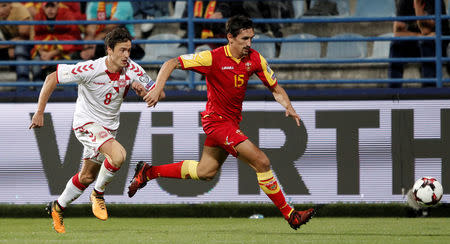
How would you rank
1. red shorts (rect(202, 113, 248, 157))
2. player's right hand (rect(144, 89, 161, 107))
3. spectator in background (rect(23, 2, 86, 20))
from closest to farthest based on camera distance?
player's right hand (rect(144, 89, 161, 107)) → red shorts (rect(202, 113, 248, 157)) → spectator in background (rect(23, 2, 86, 20))

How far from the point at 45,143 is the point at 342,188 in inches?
150

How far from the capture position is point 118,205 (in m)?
10.8

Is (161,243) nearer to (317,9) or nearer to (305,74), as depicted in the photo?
(305,74)

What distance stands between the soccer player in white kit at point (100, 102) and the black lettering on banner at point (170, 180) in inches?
77.7

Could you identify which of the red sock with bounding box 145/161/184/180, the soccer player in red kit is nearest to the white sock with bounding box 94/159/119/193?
the red sock with bounding box 145/161/184/180

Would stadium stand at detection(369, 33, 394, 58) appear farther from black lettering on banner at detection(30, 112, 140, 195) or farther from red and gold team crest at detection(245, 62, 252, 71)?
red and gold team crest at detection(245, 62, 252, 71)

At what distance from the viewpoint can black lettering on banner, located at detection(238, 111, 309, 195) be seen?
33.9 ft

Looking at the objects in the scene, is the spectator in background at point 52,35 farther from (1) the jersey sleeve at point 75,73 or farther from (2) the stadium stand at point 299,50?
(1) the jersey sleeve at point 75,73

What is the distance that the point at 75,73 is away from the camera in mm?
8211

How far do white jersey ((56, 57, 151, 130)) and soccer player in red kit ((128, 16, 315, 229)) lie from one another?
71cm

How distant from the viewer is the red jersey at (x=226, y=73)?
315 inches

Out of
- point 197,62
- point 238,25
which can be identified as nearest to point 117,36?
point 197,62

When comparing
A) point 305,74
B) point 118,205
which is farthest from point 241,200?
point 305,74

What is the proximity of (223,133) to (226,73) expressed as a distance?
0.59 metres
